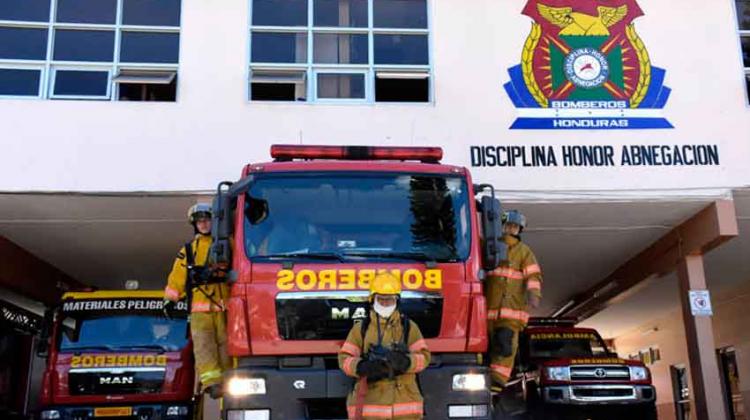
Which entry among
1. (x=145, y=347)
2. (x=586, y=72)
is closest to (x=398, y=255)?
(x=145, y=347)

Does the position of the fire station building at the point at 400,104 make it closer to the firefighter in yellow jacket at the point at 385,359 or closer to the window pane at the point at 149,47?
the window pane at the point at 149,47

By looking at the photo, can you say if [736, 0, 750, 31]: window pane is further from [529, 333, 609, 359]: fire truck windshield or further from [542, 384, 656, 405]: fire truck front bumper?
[542, 384, 656, 405]: fire truck front bumper

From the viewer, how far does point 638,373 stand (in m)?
11.1

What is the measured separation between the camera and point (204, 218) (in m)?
7.50

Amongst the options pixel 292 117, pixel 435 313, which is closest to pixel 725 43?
pixel 292 117

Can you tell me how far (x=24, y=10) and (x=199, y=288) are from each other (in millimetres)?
6790

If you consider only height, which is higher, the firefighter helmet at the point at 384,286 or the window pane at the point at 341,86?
the window pane at the point at 341,86

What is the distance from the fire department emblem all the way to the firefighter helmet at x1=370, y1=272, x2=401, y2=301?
5.67 metres

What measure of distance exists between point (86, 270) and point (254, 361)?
10.1m

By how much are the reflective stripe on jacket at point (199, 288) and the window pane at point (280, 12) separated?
5123mm

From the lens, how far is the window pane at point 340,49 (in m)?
11.8

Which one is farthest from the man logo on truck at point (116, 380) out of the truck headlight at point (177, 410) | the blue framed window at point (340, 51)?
the blue framed window at point (340, 51)

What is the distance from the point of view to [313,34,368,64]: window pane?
11797mm

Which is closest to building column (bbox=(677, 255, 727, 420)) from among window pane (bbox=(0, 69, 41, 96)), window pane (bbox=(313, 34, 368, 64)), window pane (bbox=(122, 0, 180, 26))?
window pane (bbox=(313, 34, 368, 64))
